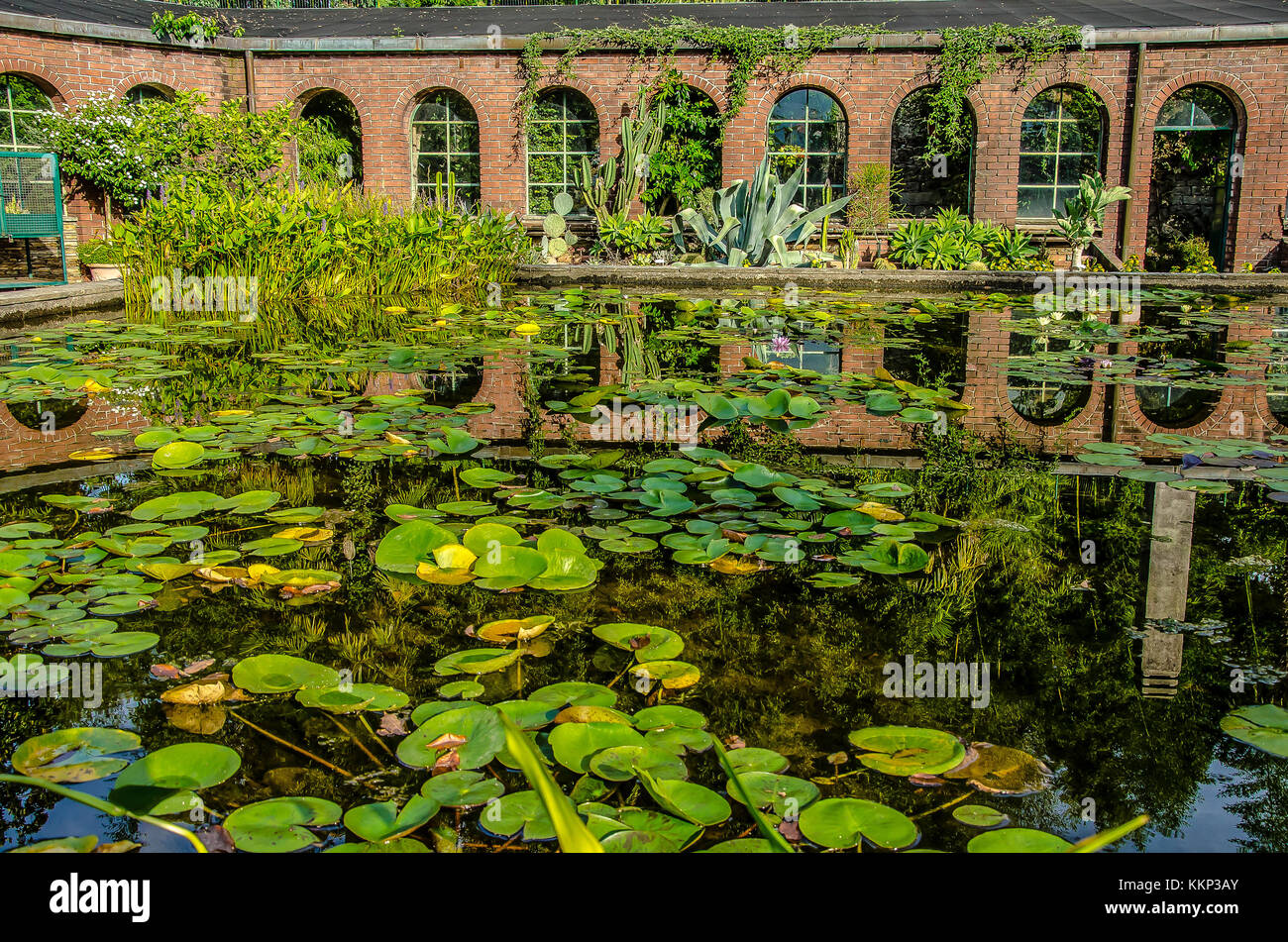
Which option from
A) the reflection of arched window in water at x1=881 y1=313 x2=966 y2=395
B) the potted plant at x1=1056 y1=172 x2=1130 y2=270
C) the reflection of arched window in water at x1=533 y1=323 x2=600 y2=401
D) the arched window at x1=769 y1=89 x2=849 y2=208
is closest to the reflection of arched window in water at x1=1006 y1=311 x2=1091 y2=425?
the reflection of arched window in water at x1=881 y1=313 x2=966 y2=395

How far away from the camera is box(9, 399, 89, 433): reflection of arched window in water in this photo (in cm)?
347

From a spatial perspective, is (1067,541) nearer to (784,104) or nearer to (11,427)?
(11,427)

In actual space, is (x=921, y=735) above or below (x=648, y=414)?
below

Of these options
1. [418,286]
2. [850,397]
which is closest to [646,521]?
[850,397]

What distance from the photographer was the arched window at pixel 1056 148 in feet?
42.5

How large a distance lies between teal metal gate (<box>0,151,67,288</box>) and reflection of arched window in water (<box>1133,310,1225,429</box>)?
24.9 feet

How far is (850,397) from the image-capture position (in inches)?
157

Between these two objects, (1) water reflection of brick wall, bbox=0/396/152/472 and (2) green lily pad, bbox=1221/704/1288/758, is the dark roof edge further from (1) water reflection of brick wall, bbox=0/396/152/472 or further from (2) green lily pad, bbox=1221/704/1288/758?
(2) green lily pad, bbox=1221/704/1288/758

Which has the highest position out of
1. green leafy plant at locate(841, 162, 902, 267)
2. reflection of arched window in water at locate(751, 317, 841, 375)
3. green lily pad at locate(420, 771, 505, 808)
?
green leafy plant at locate(841, 162, 902, 267)

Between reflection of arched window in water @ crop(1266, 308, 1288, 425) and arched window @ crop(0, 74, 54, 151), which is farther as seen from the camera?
arched window @ crop(0, 74, 54, 151)

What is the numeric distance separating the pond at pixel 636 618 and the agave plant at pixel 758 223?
628 cm

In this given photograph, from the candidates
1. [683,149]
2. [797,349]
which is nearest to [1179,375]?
[797,349]
